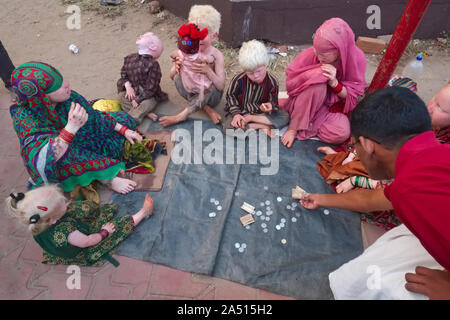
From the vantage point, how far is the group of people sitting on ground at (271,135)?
5.62 feet

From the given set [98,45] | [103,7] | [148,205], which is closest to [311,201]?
[148,205]

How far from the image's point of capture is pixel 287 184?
322 cm

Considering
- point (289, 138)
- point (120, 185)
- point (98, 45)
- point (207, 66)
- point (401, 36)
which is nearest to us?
point (401, 36)

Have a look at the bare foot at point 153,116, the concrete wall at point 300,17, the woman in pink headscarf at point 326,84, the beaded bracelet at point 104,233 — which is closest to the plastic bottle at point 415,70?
the concrete wall at point 300,17

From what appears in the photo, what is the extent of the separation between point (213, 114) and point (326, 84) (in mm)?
1457

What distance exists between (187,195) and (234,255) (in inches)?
33.0

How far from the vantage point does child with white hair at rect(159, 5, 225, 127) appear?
3.20 metres

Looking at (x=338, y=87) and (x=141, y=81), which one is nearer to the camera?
(x=338, y=87)

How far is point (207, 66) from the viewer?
340 cm

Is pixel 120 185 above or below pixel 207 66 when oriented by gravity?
below

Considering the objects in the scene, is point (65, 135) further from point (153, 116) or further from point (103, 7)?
point (103, 7)

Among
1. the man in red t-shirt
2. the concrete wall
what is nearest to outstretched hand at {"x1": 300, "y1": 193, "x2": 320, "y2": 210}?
the man in red t-shirt

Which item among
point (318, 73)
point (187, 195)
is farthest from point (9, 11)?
point (318, 73)

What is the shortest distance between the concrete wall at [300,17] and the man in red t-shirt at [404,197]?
3.60 metres
